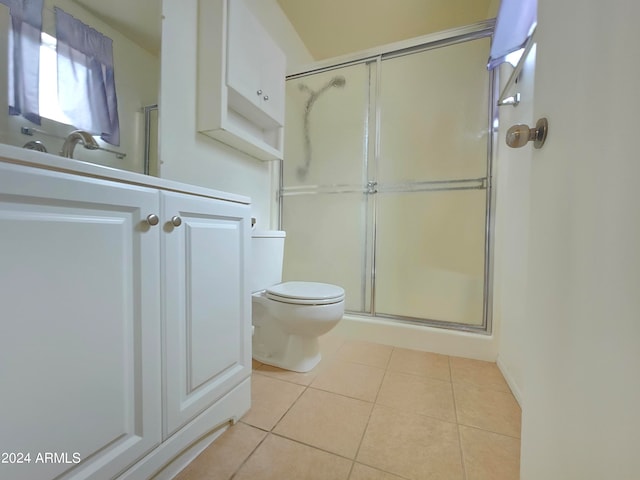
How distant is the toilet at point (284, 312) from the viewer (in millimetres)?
1171

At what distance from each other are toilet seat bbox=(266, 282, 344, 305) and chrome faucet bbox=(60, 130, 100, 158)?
2.85 feet

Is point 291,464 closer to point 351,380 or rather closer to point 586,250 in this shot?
point 351,380

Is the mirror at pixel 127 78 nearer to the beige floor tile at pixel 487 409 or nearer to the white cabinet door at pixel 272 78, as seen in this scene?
the white cabinet door at pixel 272 78

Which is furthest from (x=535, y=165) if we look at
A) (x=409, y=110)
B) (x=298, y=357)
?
(x=409, y=110)

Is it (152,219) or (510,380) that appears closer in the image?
(152,219)

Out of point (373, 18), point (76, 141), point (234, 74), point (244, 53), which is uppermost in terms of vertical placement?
point (373, 18)

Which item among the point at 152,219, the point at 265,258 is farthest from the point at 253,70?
the point at 152,219

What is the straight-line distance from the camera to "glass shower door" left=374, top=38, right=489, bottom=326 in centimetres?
158

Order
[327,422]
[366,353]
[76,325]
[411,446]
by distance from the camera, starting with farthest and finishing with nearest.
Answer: [366,353] < [327,422] < [411,446] < [76,325]

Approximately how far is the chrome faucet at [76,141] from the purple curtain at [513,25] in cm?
170

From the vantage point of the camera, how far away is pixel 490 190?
5.02 feet

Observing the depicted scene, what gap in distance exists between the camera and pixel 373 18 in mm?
2002

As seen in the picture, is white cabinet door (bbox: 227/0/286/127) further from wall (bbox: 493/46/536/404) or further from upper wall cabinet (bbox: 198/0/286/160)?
wall (bbox: 493/46/536/404)

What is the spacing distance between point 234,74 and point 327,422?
1.54 m
